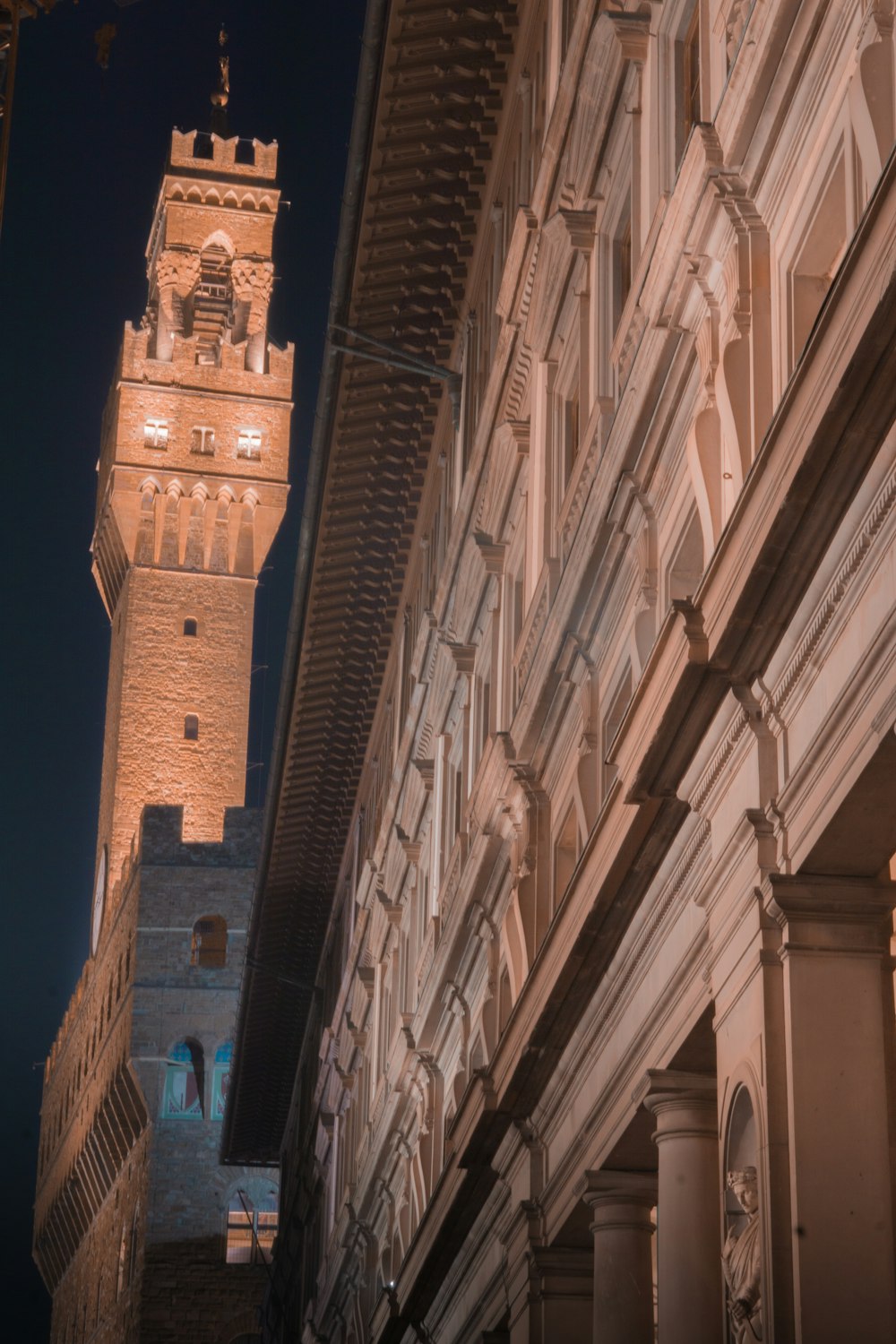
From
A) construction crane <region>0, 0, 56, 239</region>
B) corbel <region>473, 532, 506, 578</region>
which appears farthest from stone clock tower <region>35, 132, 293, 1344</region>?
corbel <region>473, 532, 506, 578</region>

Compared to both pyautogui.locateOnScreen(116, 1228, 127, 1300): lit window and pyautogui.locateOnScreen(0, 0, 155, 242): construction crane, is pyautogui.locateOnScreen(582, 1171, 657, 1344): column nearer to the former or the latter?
pyautogui.locateOnScreen(0, 0, 155, 242): construction crane

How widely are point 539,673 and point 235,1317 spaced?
147 ft

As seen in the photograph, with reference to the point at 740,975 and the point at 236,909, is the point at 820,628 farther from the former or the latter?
the point at 236,909

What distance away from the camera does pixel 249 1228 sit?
2420 inches

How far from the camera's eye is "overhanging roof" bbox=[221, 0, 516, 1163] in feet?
76.2

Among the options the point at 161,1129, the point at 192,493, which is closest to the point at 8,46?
the point at 161,1129

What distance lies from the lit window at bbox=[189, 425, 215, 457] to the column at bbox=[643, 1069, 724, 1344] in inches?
2800

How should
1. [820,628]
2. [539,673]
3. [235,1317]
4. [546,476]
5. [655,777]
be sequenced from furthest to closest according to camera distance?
[235,1317] < [546,476] < [539,673] < [655,777] < [820,628]

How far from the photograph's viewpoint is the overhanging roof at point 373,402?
76.2ft

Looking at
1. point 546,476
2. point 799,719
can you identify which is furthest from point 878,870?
point 546,476

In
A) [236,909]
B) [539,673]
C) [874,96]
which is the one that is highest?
[236,909]

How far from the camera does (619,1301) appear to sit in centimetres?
1582

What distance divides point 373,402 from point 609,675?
39.8ft

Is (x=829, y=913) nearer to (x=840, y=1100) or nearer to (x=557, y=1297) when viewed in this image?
(x=840, y=1100)
